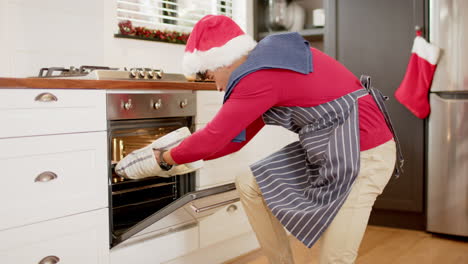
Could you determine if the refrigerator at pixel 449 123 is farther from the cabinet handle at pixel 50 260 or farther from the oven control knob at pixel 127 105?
the cabinet handle at pixel 50 260

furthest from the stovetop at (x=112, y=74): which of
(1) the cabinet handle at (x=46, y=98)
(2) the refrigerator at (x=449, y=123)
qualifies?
(2) the refrigerator at (x=449, y=123)

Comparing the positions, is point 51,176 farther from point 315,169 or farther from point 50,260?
point 315,169

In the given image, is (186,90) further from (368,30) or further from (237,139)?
(368,30)

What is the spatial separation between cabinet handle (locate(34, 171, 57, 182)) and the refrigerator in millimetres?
2150

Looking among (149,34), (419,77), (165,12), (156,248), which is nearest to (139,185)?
(156,248)

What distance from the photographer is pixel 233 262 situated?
2396mm

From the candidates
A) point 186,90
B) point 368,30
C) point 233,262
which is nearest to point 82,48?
point 186,90

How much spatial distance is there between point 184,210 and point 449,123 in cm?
171

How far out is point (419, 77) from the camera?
2.70 metres

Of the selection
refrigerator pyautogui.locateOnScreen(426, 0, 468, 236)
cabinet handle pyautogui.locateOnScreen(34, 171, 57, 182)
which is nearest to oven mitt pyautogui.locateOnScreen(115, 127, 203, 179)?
cabinet handle pyautogui.locateOnScreen(34, 171, 57, 182)

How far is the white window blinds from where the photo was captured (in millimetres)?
2701

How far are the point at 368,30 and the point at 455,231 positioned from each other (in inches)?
52.5

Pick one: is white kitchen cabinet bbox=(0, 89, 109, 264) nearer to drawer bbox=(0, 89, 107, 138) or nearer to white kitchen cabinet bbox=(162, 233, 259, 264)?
drawer bbox=(0, 89, 107, 138)

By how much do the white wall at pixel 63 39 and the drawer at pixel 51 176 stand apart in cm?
71
